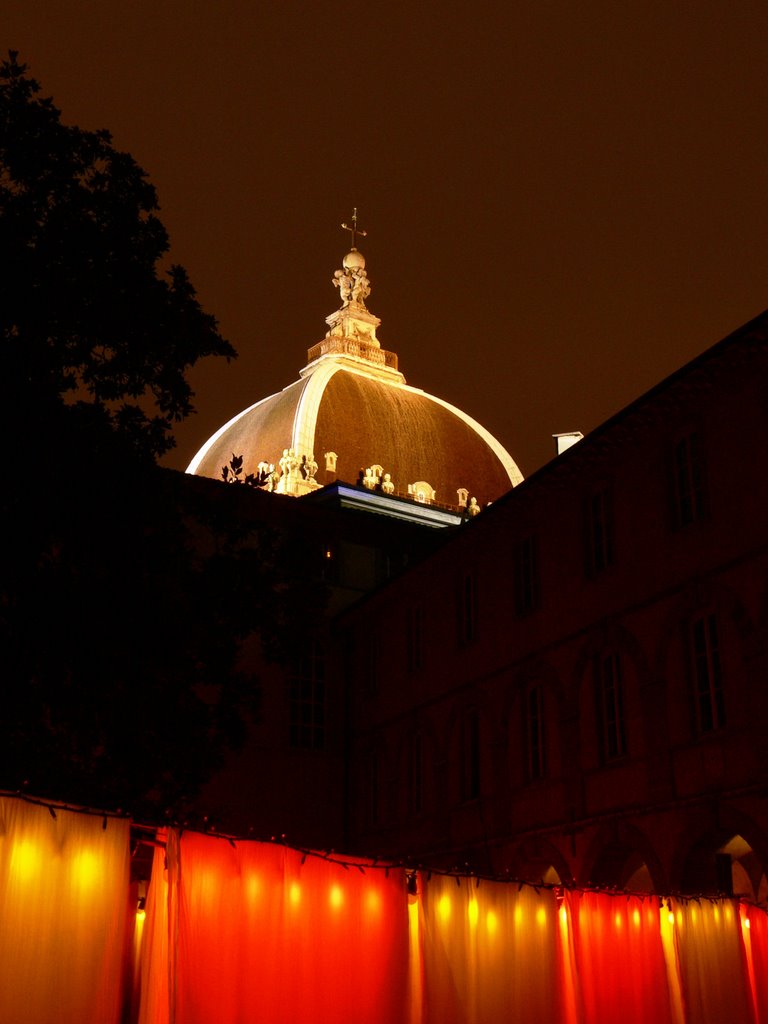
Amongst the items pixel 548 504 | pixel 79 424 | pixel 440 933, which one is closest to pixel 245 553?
pixel 79 424

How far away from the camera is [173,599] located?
47.6 feet

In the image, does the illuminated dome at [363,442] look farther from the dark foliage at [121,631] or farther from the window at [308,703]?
the dark foliage at [121,631]

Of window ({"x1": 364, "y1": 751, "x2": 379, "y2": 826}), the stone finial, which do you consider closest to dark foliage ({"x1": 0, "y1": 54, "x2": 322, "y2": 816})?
window ({"x1": 364, "y1": 751, "x2": 379, "y2": 826})

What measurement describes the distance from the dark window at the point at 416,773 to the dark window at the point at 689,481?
33.5ft

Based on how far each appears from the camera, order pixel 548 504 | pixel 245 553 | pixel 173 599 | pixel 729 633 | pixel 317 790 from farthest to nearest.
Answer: pixel 317 790 < pixel 548 504 < pixel 729 633 < pixel 245 553 < pixel 173 599

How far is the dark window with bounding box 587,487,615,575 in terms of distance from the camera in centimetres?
2259

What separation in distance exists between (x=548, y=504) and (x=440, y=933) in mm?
Result: 14564

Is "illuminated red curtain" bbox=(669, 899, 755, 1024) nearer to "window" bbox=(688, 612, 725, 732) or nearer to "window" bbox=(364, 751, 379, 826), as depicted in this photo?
"window" bbox=(688, 612, 725, 732)

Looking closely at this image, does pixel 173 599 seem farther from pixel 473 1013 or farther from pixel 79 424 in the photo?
pixel 473 1013

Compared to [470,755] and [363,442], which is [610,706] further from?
[363,442]

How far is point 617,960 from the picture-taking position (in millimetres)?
12227

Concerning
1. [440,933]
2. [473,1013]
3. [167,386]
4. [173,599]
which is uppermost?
[167,386]

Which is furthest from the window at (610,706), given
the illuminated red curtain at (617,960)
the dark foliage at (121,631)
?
the illuminated red curtain at (617,960)

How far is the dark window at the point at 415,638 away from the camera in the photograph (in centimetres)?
2895
